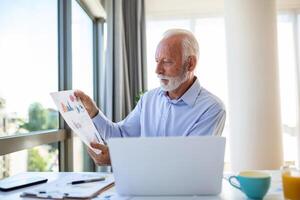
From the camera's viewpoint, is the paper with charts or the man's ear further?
the man's ear

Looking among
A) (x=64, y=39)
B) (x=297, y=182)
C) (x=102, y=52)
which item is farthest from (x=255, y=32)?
(x=297, y=182)

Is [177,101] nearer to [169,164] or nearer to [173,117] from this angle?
[173,117]

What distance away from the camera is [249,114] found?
3127mm

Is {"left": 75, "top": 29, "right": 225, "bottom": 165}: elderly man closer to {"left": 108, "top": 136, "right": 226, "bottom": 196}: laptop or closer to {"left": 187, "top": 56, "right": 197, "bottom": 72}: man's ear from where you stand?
{"left": 187, "top": 56, "right": 197, "bottom": 72}: man's ear

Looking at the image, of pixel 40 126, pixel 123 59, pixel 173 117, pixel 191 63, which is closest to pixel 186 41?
pixel 191 63

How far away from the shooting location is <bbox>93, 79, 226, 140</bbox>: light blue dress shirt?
55.9 inches

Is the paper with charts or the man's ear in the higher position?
the man's ear

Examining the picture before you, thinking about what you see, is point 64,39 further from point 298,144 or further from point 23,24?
point 298,144

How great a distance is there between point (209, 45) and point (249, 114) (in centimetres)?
132

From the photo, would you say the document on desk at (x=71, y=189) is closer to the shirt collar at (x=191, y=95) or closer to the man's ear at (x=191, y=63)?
the shirt collar at (x=191, y=95)

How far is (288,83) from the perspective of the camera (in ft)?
13.3

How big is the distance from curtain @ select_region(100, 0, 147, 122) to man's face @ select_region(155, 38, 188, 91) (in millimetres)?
1498

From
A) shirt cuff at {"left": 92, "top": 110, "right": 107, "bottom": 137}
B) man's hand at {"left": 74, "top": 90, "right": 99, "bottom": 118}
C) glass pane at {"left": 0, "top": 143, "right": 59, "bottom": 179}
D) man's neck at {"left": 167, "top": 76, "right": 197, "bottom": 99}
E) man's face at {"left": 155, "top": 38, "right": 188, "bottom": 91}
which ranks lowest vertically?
glass pane at {"left": 0, "top": 143, "right": 59, "bottom": 179}

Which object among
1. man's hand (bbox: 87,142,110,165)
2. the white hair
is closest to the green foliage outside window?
man's hand (bbox: 87,142,110,165)
